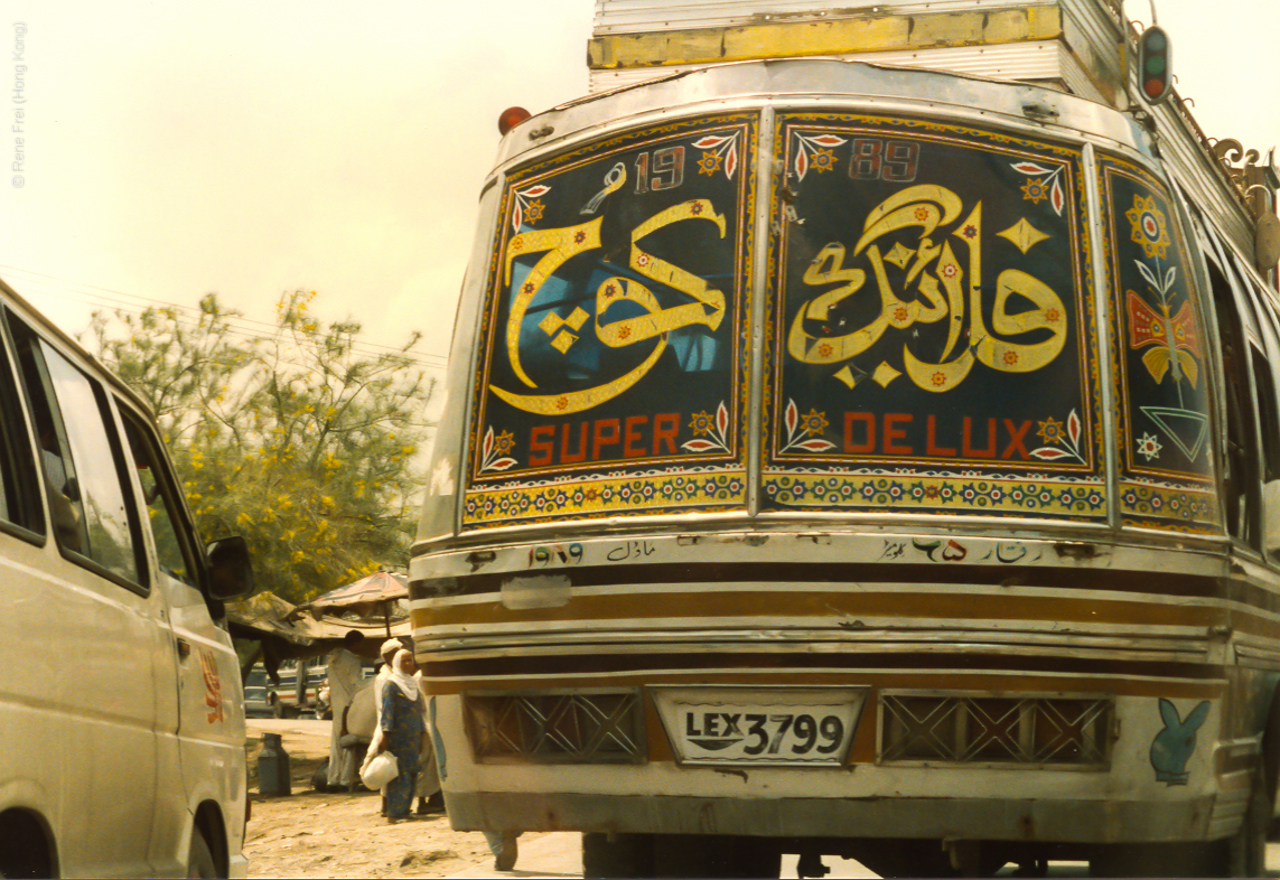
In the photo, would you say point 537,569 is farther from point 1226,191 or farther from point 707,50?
point 1226,191

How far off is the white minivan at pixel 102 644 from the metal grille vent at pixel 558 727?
0.88 metres

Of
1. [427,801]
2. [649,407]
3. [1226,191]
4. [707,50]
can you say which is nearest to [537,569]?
[649,407]

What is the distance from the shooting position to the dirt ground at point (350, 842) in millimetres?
10312

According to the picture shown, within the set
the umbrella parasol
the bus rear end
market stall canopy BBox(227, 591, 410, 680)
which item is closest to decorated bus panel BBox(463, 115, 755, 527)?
the bus rear end

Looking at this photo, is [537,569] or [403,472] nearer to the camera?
[537,569]

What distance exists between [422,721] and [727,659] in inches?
394

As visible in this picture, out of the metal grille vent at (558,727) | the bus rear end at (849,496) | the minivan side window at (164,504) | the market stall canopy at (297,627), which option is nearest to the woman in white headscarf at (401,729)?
the market stall canopy at (297,627)

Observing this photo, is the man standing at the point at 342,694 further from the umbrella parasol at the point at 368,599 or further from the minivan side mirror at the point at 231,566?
the minivan side mirror at the point at 231,566

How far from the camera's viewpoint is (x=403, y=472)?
1231 inches

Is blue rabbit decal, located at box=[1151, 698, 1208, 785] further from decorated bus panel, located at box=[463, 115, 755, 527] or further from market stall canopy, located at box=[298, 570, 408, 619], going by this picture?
market stall canopy, located at box=[298, 570, 408, 619]

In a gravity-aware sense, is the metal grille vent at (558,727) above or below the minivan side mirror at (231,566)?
below

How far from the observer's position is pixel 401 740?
13.2 metres

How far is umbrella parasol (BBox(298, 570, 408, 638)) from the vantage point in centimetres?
1859

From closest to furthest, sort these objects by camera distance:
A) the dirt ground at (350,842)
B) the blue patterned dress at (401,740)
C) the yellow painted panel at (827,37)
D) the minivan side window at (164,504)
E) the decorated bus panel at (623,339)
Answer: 1. the decorated bus panel at (623,339)
2. the minivan side window at (164,504)
3. the yellow painted panel at (827,37)
4. the dirt ground at (350,842)
5. the blue patterned dress at (401,740)
